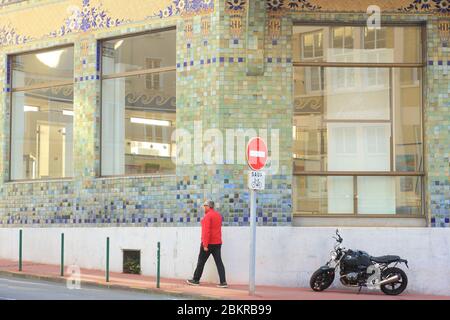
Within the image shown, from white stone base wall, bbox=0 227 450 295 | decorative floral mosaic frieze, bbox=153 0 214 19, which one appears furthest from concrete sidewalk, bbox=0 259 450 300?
decorative floral mosaic frieze, bbox=153 0 214 19

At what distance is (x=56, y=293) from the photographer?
15898mm

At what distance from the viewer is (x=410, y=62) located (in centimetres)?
1855

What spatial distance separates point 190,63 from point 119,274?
5.07 meters

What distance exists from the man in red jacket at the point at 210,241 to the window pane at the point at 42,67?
628cm

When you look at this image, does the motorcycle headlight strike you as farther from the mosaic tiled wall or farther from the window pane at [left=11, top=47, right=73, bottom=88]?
the window pane at [left=11, top=47, right=73, bottom=88]

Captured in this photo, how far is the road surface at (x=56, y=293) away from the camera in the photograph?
598 inches

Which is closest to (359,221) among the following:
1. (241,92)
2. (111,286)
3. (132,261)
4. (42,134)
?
(241,92)

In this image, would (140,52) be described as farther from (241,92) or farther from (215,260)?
(215,260)

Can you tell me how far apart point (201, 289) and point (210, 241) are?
106cm

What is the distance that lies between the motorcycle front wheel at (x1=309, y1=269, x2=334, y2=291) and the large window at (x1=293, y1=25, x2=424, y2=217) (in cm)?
171

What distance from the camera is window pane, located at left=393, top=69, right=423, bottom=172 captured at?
1845cm

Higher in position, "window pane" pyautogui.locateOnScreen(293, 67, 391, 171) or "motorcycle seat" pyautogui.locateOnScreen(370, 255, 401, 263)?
"window pane" pyautogui.locateOnScreen(293, 67, 391, 171)

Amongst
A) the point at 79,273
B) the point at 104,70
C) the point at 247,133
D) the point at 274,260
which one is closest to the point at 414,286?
the point at 274,260
